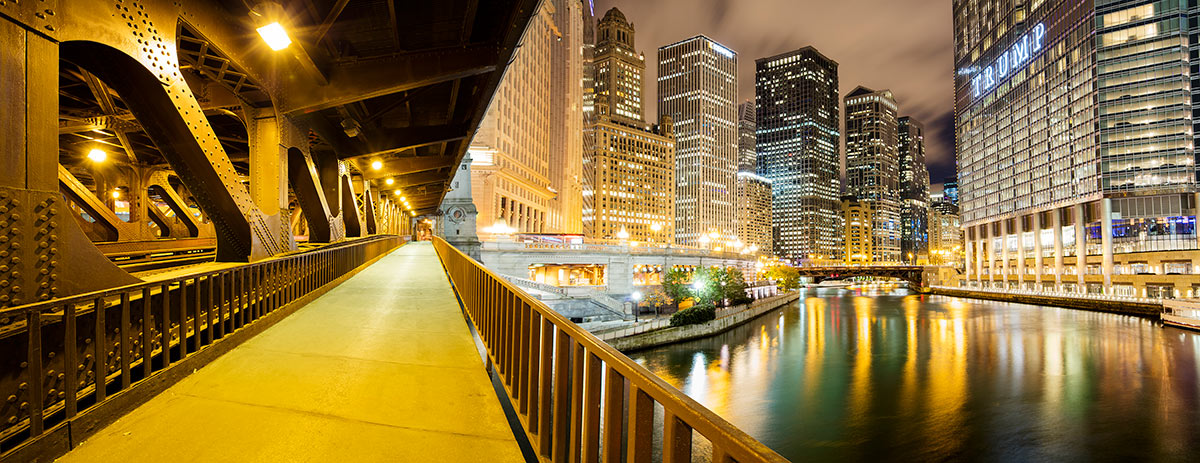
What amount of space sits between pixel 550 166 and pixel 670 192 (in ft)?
198

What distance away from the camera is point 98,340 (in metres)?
4.16

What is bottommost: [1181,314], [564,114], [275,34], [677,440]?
[1181,314]

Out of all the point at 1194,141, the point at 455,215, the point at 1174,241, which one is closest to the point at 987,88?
the point at 1194,141

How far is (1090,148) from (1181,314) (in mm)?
33566

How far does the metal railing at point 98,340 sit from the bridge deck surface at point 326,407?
33cm

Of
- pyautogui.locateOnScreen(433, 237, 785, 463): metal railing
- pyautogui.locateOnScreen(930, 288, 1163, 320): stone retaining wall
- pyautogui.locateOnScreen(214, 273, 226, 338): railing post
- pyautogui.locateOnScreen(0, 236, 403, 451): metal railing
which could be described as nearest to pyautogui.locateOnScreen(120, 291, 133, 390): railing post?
pyautogui.locateOnScreen(0, 236, 403, 451): metal railing

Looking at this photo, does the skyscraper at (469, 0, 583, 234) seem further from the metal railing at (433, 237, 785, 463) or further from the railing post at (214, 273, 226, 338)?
the metal railing at (433, 237, 785, 463)

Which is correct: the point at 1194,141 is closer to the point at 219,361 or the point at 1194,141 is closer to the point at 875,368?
the point at 875,368

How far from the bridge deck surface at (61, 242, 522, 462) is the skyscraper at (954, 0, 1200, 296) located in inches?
3589

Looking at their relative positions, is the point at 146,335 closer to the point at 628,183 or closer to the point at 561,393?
the point at 561,393

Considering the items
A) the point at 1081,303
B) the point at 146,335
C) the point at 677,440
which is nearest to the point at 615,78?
the point at 1081,303

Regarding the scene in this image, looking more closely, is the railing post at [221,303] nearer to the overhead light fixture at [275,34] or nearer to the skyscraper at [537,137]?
the overhead light fixture at [275,34]

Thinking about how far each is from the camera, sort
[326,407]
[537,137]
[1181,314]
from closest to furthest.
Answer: [326,407] < [1181,314] < [537,137]

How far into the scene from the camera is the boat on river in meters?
48.9
